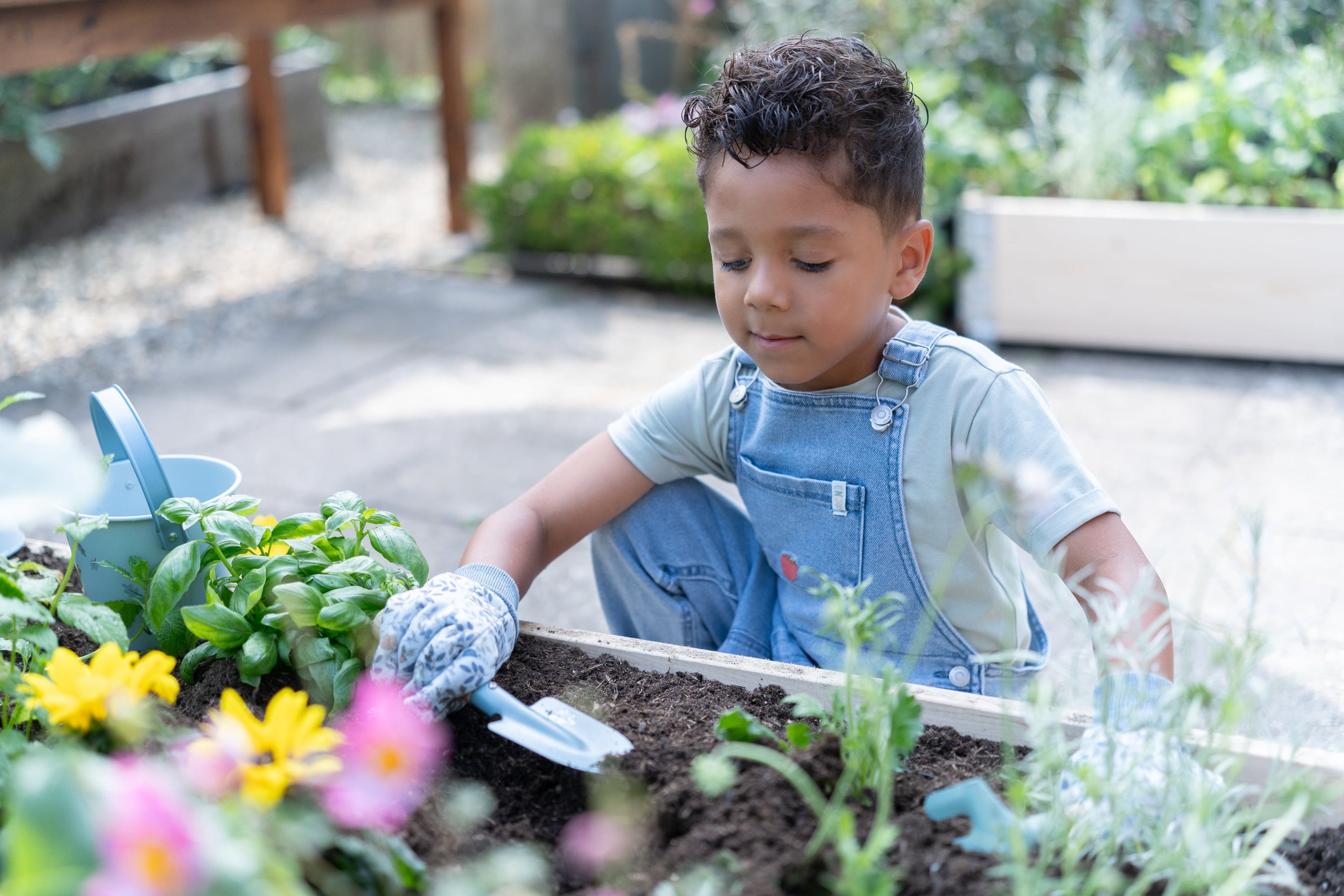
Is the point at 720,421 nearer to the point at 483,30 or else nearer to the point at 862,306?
the point at 862,306

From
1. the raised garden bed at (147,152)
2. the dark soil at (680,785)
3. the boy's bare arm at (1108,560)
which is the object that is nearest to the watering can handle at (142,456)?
the dark soil at (680,785)

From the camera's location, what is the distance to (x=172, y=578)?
1260 mm

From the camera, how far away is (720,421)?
171cm

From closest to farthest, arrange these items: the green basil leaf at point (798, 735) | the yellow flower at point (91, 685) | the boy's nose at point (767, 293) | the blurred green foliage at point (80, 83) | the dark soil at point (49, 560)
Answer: the yellow flower at point (91, 685)
the green basil leaf at point (798, 735)
the boy's nose at point (767, 293)
the dark soil at point (49, 560)
the blurred green foliage at point (80, 83)

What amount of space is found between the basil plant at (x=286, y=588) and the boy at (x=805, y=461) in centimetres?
6

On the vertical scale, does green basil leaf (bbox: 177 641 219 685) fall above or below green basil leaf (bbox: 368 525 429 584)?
below

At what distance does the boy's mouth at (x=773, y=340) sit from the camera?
1.44 meters

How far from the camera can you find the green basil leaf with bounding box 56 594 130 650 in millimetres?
1104

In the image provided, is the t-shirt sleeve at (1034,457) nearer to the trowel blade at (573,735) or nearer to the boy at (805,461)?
the boy at (805,461)

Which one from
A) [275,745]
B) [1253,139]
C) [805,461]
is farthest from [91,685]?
[1253,139]

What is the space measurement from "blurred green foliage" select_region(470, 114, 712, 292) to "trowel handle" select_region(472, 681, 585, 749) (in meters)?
3.42

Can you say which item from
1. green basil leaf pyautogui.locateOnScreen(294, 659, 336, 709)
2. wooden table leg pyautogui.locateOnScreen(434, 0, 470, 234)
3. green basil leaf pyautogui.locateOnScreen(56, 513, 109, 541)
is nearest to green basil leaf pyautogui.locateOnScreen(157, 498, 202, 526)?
green basil leaf pyautogui.locateOnScreen(56, 513, 109, 541)

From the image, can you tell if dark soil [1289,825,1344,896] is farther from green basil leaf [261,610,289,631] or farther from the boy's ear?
green basil leaf [261,610,289,631]

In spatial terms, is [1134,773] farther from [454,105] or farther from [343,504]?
[454,105]
